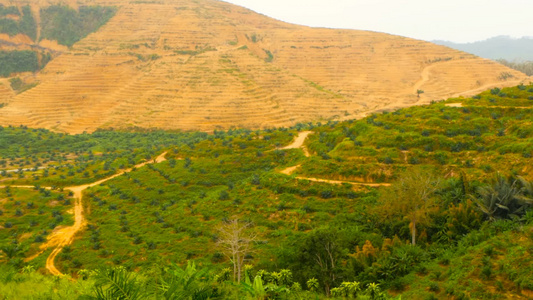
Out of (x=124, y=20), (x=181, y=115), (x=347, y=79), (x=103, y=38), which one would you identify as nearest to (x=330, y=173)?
(x=181, y=115)

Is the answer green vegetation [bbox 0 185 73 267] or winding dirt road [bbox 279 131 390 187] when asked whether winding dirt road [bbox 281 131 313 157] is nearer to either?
winding dirt road [bbox 279 131 390 187]

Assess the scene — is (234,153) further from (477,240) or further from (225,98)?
(225,98)

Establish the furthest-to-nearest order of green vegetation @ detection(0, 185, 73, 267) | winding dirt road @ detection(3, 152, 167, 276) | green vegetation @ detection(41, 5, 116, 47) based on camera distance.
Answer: green vegetation @ detection(41, 5, 116, 47) < green vegetation @ detection(0, 185, 73, 267) < winding dirt road @ detection(3, 152, 167, 276)

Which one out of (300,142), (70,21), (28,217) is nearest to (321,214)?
(300,142)

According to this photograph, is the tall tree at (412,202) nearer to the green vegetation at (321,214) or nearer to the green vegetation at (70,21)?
the green vegetation at (321,214)

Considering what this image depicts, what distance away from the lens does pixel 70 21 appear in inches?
4995

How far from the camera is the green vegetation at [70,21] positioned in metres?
124

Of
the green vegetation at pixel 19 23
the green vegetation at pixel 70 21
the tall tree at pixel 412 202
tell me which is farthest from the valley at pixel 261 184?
the green vegetation at pixel 19 23

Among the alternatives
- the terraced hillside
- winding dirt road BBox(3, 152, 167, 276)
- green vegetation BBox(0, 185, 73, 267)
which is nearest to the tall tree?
winding dirt road BBox(3, 152, 167, 276)

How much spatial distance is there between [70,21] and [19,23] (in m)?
14.6

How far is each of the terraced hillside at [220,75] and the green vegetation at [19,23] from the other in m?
2.29

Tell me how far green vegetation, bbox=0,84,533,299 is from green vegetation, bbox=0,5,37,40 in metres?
92.6

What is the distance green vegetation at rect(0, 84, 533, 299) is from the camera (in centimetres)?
1500

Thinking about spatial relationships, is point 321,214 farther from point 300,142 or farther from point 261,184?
point 300,142
